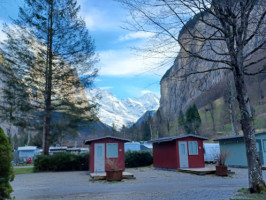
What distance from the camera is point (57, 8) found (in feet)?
62.4

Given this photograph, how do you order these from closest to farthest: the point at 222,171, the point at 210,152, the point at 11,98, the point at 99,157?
the point at 222,171, the point at 99,157, the point at 11,98, the point at 210,152

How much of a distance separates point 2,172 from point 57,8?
17505 mm

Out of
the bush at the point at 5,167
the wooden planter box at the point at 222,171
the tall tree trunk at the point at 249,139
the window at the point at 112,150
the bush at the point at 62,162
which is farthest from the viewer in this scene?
the bush at the point at 62,162

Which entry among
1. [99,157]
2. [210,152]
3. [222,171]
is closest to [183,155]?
[222,171]

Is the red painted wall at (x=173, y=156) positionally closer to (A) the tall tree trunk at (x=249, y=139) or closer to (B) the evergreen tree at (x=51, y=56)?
(B) the evergreen tree at (x=51, y=56)

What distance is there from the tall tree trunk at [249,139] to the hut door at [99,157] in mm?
11054

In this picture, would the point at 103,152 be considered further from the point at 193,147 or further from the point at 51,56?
the point at 51,56

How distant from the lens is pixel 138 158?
869 inches

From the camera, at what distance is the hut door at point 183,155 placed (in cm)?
1639

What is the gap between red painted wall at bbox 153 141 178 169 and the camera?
55.3 ft

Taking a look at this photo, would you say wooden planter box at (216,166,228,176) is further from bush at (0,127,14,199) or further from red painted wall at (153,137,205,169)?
bush at (0,127,14,199)

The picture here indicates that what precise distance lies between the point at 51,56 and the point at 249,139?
51.9 ft

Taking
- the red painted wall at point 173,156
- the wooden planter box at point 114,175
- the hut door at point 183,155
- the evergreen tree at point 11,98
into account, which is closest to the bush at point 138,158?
the red painted wall at point 173,156

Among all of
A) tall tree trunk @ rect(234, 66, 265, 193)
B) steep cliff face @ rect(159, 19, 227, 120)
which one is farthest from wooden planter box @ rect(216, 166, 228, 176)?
tall tree trunk @ rect(234, 66, 265, 193)
